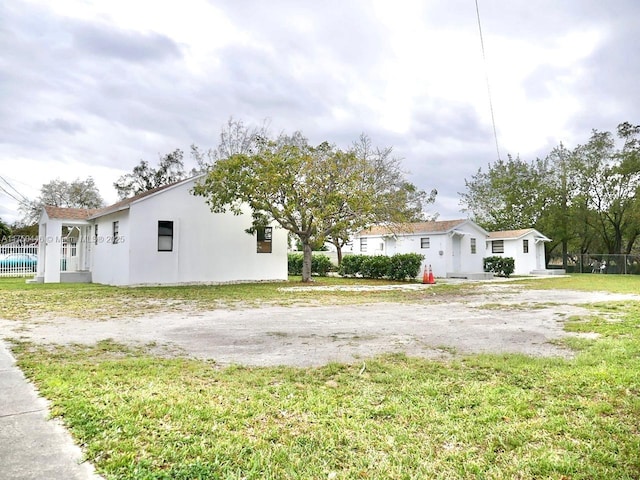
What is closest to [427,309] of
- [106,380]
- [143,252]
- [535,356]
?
[535,356]

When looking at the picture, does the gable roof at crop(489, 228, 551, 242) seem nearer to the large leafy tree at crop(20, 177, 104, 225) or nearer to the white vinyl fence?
the white vinyl fence

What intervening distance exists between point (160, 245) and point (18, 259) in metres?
10.5

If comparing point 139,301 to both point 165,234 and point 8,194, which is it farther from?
point 8,194

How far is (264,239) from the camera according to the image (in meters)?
20.0

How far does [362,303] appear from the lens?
1159 centimetres

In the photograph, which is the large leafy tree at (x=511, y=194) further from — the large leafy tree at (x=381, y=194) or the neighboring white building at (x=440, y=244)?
the neighboring white building at (x=440, y=244)

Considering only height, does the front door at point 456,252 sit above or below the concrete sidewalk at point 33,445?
above

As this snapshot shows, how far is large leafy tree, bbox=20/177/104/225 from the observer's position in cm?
4119

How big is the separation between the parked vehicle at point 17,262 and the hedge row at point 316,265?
44.5 ft

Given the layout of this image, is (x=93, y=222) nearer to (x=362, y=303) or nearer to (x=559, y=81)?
(x=362, y=303)

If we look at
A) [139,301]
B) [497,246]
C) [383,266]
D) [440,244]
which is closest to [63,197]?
[383,266]

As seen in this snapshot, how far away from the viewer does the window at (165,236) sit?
677 inches

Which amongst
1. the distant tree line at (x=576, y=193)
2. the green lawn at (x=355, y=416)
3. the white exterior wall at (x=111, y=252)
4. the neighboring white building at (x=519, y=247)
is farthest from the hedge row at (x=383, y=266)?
the distant tree line at (x=576, y=193)

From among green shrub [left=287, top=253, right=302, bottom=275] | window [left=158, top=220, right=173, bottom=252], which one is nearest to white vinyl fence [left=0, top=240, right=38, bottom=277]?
window [left=158, top=220, right=173, bottom=252]
